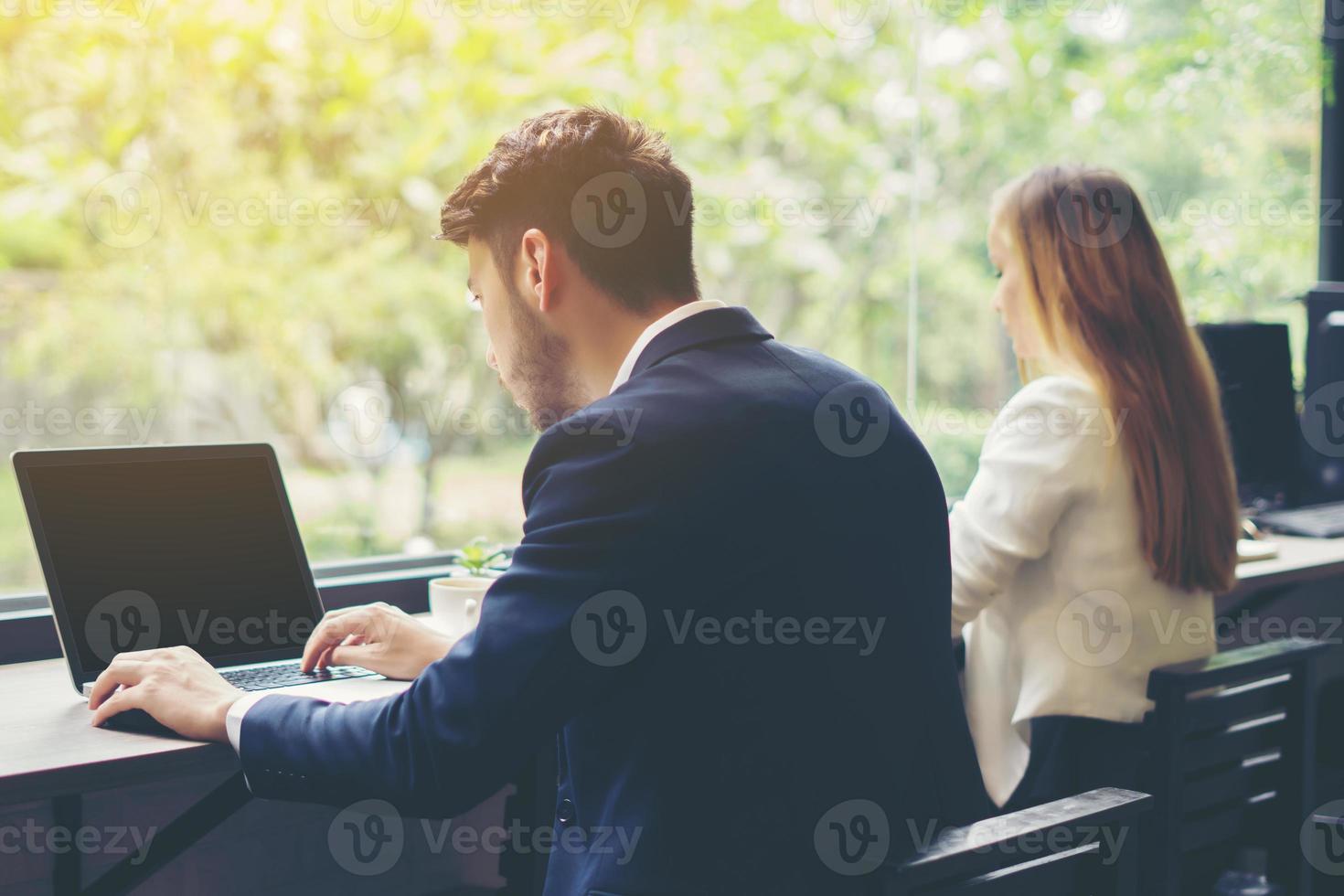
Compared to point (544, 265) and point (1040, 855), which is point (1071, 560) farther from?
point (544, 265)

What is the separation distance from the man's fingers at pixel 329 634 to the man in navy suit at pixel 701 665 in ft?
0.75

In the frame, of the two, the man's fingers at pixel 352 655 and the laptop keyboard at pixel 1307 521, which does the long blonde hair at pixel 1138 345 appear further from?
the man's fingers at pixel 352 655

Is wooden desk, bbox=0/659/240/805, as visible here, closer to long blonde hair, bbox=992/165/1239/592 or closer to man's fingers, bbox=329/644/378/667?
man's fingers, bbox=329/644/378/667

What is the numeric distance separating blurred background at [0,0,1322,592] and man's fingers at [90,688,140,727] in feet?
2.92

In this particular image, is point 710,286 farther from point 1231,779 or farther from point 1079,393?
point 1231,779

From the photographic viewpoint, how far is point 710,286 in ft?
13.6

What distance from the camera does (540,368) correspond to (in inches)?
51.6

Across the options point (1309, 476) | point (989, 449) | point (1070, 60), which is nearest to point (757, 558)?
point (989, 449)

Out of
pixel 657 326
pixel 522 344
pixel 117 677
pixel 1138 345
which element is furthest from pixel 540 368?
pixel 1138 345

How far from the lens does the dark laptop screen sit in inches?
55.5

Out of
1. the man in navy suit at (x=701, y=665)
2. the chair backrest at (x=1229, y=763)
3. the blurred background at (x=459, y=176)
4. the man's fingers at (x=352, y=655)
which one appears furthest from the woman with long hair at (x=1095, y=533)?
the blurred background at (x=459, y=176)

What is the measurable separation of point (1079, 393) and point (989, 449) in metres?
0.15

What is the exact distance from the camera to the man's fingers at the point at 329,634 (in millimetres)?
1437

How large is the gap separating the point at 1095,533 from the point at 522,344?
92 cm
